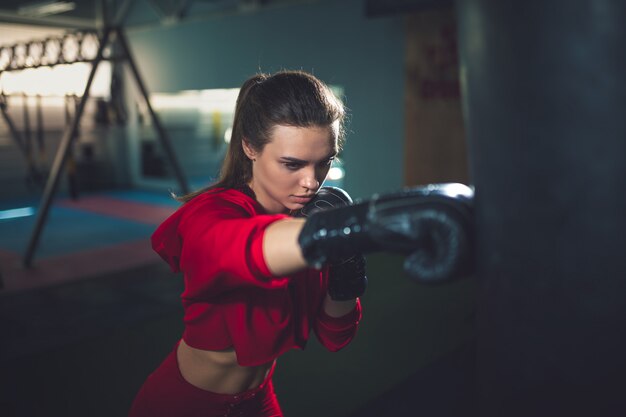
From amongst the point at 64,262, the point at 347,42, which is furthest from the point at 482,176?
the point at 347,42

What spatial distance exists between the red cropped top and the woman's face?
0.08 metres

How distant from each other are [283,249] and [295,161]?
0.35m

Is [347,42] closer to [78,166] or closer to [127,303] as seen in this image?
[127,303]

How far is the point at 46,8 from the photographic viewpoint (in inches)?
352

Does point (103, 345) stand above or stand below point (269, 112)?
below

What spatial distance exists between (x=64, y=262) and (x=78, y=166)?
18.6 ft

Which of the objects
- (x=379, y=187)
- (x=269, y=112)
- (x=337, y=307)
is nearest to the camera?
(x=269, y=112)

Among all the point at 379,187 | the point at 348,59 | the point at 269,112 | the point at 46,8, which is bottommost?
the point at 379,187

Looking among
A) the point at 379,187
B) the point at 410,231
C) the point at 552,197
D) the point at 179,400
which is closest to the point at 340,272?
the point at 179,400

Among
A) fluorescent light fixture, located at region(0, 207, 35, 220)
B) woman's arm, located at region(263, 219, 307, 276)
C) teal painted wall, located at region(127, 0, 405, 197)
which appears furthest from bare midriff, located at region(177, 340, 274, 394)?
fluorescent light fixture, located at region(0, 207, 35, 220)

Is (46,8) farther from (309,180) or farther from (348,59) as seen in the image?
(309,180)

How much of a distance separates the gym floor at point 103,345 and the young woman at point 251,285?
49cm

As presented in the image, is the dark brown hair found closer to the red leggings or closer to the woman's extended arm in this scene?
the woman's extended arm

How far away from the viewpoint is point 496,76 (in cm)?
56
